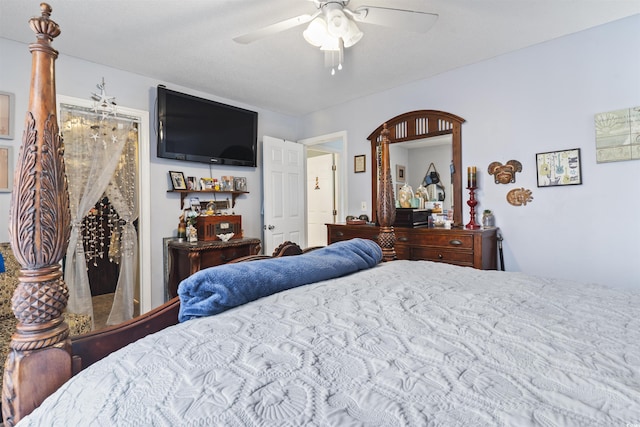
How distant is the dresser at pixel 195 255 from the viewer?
10.4 feet

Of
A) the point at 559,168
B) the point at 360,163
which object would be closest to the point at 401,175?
the point at 360,163

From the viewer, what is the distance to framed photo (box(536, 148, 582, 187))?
266 cm

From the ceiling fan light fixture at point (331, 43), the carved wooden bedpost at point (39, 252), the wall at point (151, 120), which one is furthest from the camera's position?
the wall at point (151, 120)

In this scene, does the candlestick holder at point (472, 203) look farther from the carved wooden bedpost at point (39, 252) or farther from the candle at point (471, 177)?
the carved wooden bedpost at point (39, 252)

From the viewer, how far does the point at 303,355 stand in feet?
2.26

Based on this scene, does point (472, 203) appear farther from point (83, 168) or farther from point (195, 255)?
point (83, 168)

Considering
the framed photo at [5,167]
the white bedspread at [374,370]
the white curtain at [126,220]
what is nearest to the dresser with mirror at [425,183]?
the white bedspread at [374,370]

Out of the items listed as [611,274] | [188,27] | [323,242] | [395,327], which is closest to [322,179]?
[323,242]

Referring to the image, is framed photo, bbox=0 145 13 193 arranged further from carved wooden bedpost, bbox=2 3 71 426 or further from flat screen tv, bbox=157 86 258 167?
carved wooden bedpost, bbox=2 3 71 426

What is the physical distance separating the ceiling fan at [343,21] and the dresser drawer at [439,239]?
1.71m

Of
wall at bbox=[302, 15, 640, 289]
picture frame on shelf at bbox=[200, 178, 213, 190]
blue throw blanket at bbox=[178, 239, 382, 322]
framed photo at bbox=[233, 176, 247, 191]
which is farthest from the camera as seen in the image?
framed photo at bbox=[233, 176, 247, 191]

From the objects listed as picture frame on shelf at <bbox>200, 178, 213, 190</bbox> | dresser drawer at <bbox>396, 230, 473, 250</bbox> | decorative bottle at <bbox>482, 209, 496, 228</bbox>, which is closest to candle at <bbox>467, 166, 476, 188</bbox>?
decorative bottle at <bbox>482, 209, 496, 228</bbox>

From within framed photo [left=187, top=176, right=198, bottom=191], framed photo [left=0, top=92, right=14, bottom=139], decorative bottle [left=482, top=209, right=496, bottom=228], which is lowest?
decorative bottle [left=482, top=209, right=496, bottom=228]

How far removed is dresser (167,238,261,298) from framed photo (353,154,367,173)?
163 cm
